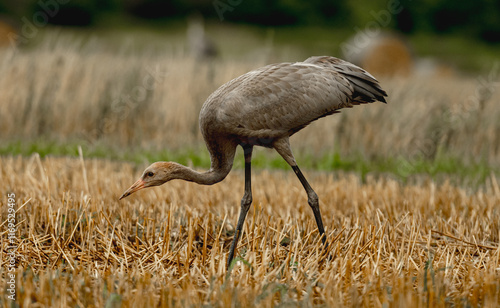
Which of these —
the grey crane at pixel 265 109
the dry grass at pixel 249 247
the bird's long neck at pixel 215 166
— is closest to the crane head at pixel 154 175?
the grey crane at pixel 265 109

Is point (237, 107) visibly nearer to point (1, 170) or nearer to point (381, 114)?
point (1, 170)

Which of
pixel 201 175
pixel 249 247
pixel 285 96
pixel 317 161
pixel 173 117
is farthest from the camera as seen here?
pixel 173 117

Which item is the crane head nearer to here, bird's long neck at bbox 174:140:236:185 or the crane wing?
bird's long neck at bbox 174:140:236:185

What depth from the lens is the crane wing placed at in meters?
4.20

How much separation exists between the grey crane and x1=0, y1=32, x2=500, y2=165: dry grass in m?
4.63

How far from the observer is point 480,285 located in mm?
3600

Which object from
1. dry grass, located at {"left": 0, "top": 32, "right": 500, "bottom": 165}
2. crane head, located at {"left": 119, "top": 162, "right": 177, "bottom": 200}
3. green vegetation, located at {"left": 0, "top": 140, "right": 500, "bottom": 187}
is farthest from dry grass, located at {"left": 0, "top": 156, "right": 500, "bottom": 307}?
dry grass, located at {"left": 0, "top": 32, "right": 500, "bottom": 165}

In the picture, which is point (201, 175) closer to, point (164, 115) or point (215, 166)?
point (215, 166)

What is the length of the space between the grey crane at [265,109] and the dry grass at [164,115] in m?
4.63

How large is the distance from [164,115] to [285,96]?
5959 millimetres

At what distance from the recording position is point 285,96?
4.36 m

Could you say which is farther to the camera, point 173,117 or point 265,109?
point 173,117

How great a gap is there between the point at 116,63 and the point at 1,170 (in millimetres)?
5255

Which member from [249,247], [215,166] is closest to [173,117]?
[215,166]
